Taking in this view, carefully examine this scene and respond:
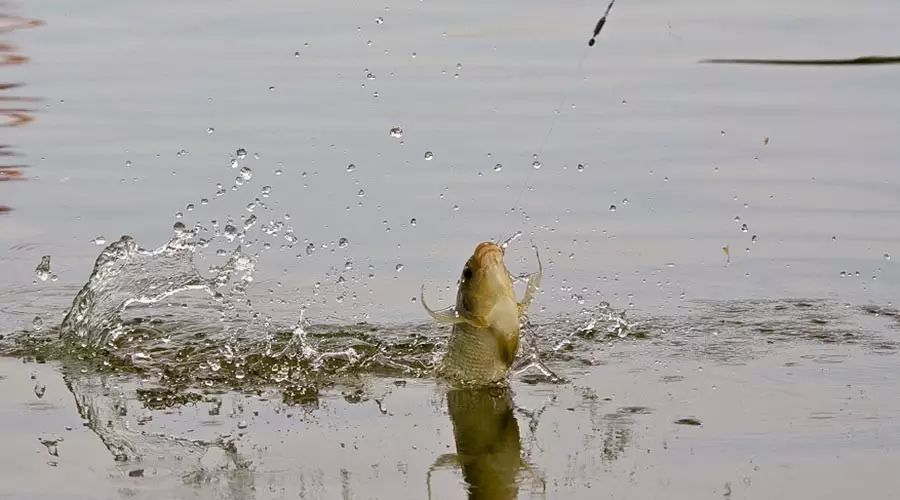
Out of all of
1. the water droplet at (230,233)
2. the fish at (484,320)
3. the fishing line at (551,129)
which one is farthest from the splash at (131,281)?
the fish at (484,320)

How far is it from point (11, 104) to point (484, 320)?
6958 mm

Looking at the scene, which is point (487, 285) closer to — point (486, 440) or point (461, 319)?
point (461, 319)

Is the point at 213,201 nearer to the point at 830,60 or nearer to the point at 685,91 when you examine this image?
the point at 685,91

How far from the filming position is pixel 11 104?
41.5 ft

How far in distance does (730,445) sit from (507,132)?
5446mm

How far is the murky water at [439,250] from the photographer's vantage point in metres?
5.81

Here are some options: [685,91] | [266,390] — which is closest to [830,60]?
[685,91]

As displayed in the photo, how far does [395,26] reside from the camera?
589 inches

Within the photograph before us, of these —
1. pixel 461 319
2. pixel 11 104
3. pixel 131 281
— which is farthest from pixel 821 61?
pixel 461 319

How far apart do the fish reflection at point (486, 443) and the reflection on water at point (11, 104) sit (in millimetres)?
4159

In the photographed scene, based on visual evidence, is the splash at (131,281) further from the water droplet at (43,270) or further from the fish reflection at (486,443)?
the fish reflection at (486,443)

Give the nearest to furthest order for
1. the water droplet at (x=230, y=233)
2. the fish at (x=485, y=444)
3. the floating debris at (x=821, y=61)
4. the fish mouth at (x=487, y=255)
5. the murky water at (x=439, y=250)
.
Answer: the fish at (x=485, y=444)
the murky water at (x=439, y=250)
the fish mouth at (x=487, y=255)
the water droplet at (x=230, y=233)
the floating debris at (x=821, y=61)

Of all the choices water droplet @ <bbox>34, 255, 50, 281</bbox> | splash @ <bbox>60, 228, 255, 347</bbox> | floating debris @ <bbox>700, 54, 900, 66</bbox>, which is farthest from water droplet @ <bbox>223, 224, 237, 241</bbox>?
floating debris @ <bbox>700, 54, 900, 66</bbox>

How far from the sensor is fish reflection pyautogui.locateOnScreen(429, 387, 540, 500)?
5.46 metres
